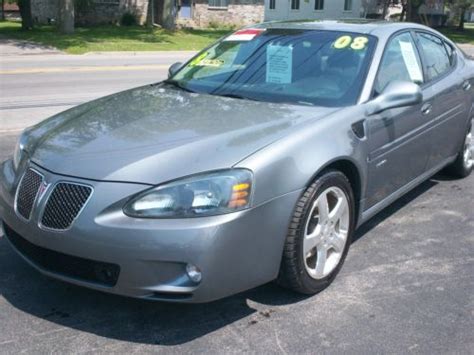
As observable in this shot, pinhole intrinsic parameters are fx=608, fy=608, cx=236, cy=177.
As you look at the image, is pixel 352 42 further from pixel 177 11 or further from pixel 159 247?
pixel 177 11

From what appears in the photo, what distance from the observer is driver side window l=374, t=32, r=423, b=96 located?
Answer: 4.21 m

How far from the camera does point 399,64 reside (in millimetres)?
4469

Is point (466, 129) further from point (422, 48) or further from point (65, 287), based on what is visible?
point (65, 287)

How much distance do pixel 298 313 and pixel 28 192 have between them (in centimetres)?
161

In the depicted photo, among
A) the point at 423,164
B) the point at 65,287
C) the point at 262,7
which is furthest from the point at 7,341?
the point at 262,7

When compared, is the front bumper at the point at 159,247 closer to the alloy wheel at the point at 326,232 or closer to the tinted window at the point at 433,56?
the alloy wheel at the point at 326,232

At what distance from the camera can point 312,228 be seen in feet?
11.4

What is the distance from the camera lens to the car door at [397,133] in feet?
13.0

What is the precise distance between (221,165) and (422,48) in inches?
103

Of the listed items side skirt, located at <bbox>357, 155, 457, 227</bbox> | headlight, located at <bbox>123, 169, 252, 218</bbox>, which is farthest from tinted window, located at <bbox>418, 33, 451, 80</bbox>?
headlight, located at <bbox>123, 169, 252, 218</bbox>

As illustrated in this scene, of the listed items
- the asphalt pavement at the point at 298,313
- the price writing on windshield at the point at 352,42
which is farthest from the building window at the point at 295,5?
the asphalt pavement at the point at 298,313

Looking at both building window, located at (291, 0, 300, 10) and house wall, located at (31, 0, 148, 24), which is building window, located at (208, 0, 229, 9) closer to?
house wall, located at (31, 0, 148, 24)

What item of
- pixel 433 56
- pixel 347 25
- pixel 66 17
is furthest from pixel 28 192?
pixel 66 17

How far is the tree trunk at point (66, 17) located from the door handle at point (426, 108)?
70.4 feet
